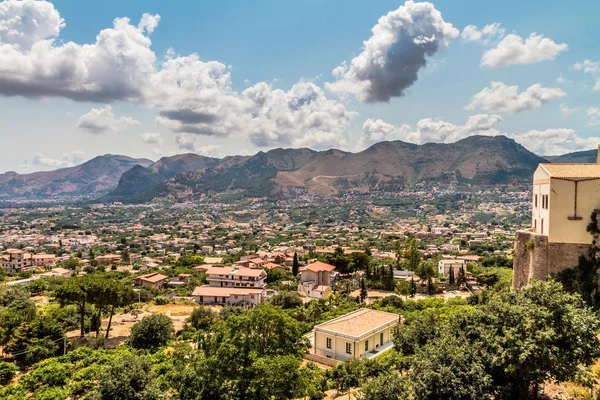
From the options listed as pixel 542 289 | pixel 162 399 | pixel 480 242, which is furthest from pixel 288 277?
pixel 480 242

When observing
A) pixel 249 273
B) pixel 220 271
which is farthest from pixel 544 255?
pixel 220 271

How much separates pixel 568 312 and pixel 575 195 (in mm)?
7531

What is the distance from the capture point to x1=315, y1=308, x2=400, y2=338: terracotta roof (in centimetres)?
2520

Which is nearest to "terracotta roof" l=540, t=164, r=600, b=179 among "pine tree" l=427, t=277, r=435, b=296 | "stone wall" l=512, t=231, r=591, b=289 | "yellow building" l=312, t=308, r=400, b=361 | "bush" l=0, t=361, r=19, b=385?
"stone wall" l=512, t=231, r=591, b=289

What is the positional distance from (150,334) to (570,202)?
2582 cm

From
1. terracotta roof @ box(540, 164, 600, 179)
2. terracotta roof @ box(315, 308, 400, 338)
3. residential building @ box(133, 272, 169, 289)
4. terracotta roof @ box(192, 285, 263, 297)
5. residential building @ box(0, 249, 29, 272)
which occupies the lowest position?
residential building @ box(0, 249, 29, 272)

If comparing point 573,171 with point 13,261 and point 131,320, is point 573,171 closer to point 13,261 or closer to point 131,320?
point 131,320

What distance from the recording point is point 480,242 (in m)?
97.6

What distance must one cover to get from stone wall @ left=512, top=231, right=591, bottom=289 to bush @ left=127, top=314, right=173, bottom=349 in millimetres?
22537

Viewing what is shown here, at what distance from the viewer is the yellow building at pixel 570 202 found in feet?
57.8

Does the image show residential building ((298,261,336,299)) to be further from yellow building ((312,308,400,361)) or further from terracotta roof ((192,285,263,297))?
yellow building ((312,308,400,361))

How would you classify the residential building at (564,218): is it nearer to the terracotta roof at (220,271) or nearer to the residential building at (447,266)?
the terracotta roof at (220,271)

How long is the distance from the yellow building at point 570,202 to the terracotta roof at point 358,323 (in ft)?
40.4

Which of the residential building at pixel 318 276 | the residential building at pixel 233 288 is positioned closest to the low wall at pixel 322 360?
the residential building at pixel 233 288
